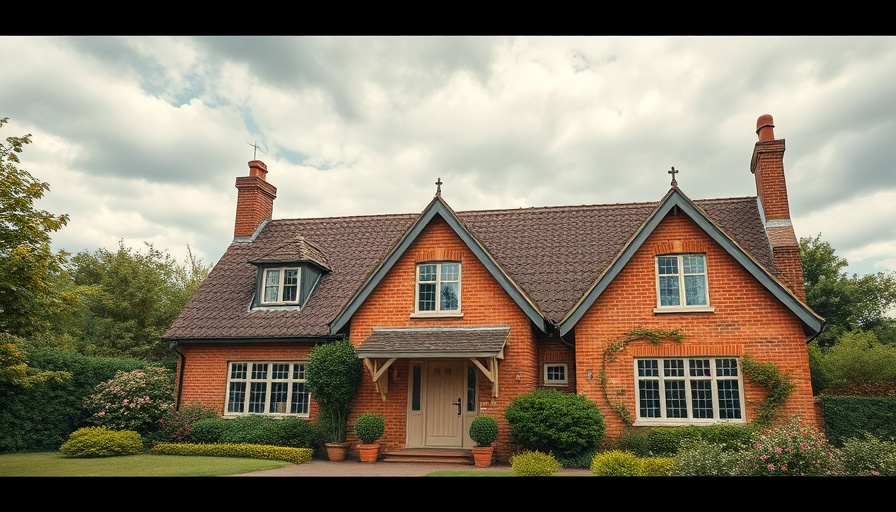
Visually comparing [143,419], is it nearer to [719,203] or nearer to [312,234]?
[312,234]

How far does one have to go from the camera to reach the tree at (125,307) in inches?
1289

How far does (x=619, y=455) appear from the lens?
40.4 ft

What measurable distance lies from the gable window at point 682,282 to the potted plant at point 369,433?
8.07m

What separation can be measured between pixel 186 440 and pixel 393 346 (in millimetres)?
7109

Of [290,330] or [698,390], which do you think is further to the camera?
[290,330]

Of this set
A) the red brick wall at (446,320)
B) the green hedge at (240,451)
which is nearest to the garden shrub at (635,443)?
the red brick wall at (446,320)

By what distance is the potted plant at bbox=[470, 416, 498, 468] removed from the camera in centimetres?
1552

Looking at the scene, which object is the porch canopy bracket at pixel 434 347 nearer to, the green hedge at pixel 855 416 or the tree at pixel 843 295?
the green hedge at pixel 855 416

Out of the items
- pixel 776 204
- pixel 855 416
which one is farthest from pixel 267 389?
pixel 776 204

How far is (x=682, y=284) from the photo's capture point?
16578 millimetres

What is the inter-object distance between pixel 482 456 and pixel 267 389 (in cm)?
741

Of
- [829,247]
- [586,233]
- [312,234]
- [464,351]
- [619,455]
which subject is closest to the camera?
[619,455]

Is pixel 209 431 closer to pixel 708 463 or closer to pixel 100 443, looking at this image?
pixel 100 443
